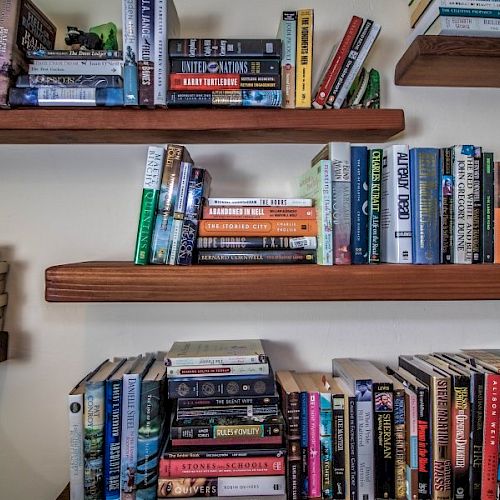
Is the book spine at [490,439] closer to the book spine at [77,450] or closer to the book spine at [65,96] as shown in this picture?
the book spine at [77,450]

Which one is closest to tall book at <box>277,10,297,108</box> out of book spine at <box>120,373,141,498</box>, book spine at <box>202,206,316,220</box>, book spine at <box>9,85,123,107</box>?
book spine at <box>202,206,316,220</box>

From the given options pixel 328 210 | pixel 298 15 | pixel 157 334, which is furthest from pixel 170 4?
pixel 157 334

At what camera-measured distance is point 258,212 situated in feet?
2.84

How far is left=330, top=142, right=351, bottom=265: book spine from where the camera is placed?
0.84 meters

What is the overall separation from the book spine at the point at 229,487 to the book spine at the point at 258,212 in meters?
0.48

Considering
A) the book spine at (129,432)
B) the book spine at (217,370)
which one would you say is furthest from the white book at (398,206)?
the book spine at (129,432)

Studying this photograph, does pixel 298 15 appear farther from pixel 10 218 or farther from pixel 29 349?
pixel 29 349

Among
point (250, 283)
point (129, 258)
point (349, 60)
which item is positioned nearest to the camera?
point (250, 283)

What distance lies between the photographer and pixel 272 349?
103 centimetres

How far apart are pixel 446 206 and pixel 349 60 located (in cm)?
35

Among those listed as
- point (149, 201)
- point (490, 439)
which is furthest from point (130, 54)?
point (490, 439)

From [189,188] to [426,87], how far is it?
0.63 metres

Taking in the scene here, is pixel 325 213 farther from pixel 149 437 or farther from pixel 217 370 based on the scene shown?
pixel 149 437

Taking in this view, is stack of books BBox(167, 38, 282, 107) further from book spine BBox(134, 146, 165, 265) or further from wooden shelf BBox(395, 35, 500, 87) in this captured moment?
wooden shelf BBox(395, 35, 500, 87)
